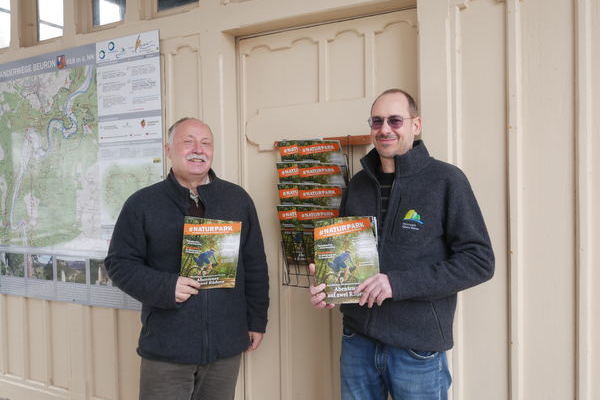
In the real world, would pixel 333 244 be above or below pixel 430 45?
below

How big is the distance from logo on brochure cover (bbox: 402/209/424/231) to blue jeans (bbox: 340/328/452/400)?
0.44 m

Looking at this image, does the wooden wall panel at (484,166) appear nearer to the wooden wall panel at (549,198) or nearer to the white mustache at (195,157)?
the wooden wall panel at (549,198)

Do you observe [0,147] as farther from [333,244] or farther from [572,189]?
[572,189]

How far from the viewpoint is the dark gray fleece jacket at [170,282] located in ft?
6.59

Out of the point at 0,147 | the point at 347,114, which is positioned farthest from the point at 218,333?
the point at 0,147

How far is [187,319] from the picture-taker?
2031mm

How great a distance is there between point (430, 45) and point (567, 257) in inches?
41.8

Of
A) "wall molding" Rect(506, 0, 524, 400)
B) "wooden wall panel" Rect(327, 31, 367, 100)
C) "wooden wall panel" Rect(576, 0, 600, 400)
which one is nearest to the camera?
"wooden wall panel" Rect(576, 0, 600, 400)

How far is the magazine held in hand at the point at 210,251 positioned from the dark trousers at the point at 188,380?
0.39 metres

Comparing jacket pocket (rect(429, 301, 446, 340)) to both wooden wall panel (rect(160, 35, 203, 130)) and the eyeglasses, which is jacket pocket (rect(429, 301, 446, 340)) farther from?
wooden wall panel (rect(160, 35, 203, 130))

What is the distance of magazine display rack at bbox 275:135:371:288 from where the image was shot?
2346 millimetres

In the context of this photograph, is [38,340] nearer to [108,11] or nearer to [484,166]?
[108,11]

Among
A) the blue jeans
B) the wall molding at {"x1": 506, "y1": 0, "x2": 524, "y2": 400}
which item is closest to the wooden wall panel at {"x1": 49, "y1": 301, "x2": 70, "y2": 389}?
the blue jeans

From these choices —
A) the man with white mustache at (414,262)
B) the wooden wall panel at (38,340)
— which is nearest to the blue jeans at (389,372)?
the man with white mustache at (414,262)
